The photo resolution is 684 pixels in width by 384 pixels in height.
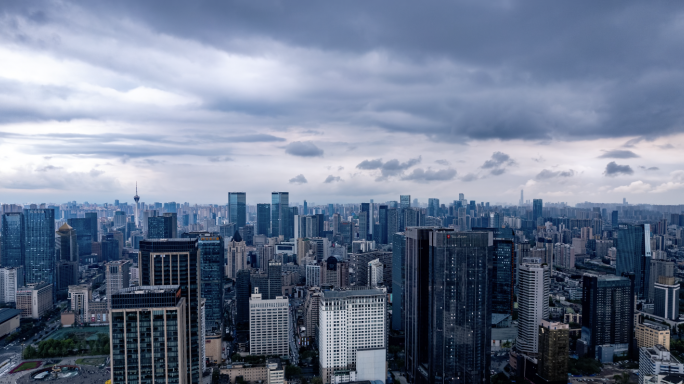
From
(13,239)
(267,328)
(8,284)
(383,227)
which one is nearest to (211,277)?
(267,328)

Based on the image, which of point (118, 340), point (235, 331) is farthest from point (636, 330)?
point (118, 340)

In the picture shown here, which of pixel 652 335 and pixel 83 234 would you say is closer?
pixel 652 335

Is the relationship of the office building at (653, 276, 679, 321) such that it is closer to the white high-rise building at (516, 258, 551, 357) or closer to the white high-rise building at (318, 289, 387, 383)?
the white high-rise building at (516, 258, 551, 357)

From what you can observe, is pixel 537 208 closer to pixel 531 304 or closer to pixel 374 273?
pixel 374 273

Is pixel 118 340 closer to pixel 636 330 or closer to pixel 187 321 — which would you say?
pixel 187 321

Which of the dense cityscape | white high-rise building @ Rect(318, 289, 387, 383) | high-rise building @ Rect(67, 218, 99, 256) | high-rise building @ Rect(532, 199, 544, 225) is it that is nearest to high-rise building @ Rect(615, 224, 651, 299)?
the dense cityscape

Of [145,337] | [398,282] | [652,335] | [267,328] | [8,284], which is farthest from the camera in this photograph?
[8,284]
